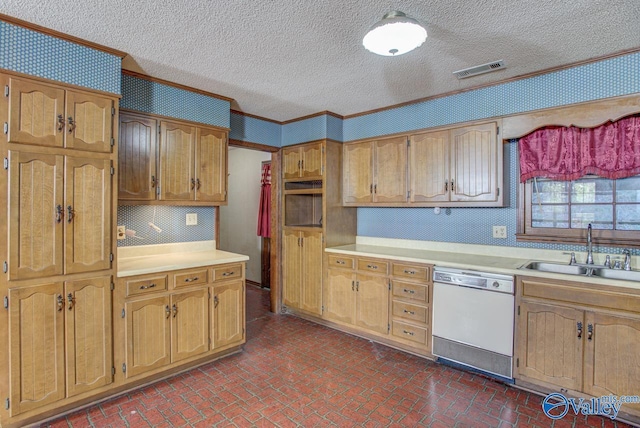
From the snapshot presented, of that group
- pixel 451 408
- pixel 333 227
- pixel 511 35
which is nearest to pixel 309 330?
pixel 333 227

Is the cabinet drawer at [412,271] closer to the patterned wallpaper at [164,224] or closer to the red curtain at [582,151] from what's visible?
the red curtain at [582,151]

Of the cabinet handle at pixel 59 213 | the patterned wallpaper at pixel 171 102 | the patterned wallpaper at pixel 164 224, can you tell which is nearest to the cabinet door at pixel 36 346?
the cabinet handle at pixel 59 213

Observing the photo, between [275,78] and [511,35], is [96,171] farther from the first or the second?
[511,35]

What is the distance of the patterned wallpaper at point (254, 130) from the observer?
12.8 ft

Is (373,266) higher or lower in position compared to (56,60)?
lower

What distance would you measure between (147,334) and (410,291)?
226 centimetres

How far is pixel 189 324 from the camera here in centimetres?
280

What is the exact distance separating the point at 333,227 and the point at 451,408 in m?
2.15

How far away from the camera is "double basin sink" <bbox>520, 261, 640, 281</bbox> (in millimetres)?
2424

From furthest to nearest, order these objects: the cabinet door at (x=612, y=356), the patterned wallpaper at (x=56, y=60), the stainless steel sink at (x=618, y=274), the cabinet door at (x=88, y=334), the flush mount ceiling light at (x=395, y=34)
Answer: the stainless steel sink at (x=618, y=274)
the cabinet door at (x=88, y=334)
the cabinet door at (x=612, y=356)
the patterned wallpaper at (x=56, y=60)
the flush mount ceiling light at (x=395, y=34)

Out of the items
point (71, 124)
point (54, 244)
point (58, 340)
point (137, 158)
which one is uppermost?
point (71, 124)

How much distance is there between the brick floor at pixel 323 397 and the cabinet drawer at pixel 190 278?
0.75 meters

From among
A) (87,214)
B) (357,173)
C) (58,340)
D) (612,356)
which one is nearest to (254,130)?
(357,173)

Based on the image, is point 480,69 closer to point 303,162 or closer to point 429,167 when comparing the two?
point 429,167
